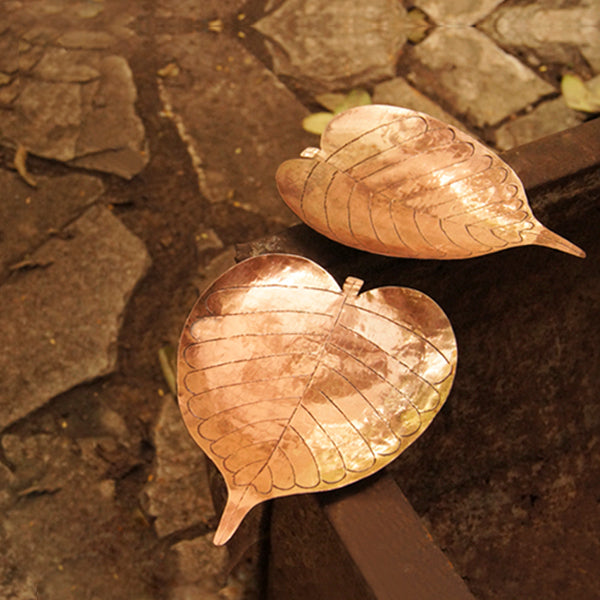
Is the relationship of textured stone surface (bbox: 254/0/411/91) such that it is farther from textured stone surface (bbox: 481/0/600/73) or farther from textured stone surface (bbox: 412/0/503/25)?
textured stone surface (bbox: 481/0/600/73)

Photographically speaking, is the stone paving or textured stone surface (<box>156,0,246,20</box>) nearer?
the stone paving

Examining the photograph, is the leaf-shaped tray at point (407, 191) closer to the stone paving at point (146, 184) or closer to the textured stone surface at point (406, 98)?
the stone paving at point (146, 184)

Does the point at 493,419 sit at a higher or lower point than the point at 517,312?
lower

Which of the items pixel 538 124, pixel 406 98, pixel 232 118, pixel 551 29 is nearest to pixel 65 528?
pixel 232 118

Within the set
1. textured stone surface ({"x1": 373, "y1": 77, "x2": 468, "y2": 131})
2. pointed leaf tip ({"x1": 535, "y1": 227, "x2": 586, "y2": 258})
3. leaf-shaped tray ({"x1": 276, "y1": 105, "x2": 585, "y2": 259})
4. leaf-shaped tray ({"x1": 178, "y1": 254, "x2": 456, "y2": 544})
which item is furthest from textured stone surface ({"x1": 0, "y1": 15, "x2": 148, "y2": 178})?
pointed leaf tip ({"x1": 535, "y1": 227, "x2": 586, "y2": 258})

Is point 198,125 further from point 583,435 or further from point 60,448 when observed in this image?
point 583,435

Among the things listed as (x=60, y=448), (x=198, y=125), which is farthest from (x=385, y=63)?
(x=60, y=448)

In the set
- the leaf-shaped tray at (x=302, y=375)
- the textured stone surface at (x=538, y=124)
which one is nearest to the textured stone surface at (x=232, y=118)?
the textured stone surface at (x=538, y=124)
